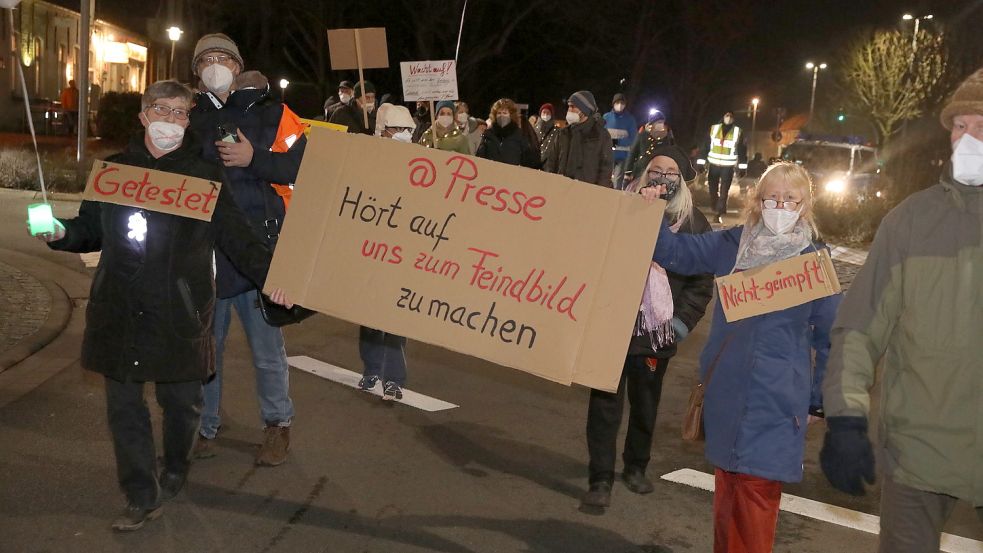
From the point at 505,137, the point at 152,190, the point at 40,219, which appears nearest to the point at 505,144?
the point at 505,137

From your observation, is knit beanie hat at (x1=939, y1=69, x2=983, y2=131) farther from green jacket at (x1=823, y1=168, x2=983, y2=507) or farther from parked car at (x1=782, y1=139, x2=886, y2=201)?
parked car at (x1=782, y1=139, x2=886, y2=201)

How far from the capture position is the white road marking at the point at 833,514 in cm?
555

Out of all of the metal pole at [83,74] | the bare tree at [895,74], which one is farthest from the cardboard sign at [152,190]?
the bare tree at [895,74]

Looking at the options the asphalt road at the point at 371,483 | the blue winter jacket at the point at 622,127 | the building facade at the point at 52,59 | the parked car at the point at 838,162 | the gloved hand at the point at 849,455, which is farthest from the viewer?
the building facade at the point at 52,59

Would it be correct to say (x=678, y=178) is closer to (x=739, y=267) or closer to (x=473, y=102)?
(x=739, y=267)

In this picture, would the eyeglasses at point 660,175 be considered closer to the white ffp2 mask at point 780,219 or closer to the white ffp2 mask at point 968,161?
the white ffp2 mask at point 780,219

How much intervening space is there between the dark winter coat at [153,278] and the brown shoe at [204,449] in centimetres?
119

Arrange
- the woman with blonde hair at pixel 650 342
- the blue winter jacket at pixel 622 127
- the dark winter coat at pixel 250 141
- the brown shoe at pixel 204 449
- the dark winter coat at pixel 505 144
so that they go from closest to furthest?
1. the woman with blonde hair at pixel 650 342
2. the dark winter coat at pixel 250 141
3. the brown shoe at pixel 204 449
4. the dark winter coat at pixel 505 144
5. the blue winter jacket at pixel 622 127

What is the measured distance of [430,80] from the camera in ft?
33.5

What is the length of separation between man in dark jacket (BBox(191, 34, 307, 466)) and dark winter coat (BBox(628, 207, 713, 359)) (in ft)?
A: 6.17

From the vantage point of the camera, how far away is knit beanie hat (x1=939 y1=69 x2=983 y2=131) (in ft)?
11.0

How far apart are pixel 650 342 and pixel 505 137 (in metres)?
7.77

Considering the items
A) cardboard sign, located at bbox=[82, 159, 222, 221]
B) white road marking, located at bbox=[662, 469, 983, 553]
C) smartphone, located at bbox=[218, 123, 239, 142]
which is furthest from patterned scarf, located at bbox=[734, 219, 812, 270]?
smartphone, located at bbox=[218, 123, 239, 142]

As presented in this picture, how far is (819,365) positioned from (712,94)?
60.6m
